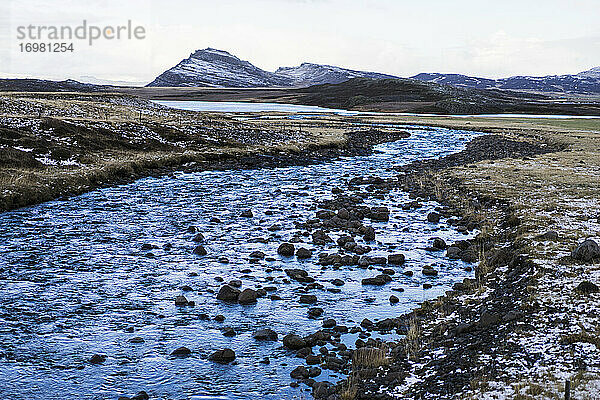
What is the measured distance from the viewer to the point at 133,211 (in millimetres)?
32250

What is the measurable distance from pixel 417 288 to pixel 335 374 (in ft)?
23.3

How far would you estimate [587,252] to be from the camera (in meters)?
19.1

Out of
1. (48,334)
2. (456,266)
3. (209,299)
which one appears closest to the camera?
(48,334)

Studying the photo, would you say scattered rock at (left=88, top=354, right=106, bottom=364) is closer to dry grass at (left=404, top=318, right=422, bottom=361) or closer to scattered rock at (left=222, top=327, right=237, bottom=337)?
scattered rock at (left=222, top=327, right=237, bottom=337)

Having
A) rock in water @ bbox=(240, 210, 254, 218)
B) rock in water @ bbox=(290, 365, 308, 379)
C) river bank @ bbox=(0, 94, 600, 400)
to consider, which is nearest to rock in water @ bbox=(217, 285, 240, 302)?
river bank @ bbox=(0, 94, 600, 400)

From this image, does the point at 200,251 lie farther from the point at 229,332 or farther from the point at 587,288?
the point at 587,288

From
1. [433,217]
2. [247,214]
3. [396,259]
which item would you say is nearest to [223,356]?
[396,259]

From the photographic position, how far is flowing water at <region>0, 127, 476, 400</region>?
43.8 ft

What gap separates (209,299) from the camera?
1855 centimetres

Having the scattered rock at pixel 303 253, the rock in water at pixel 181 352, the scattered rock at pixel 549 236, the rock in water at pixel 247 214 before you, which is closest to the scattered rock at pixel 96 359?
the rock in water at pixel 181 352

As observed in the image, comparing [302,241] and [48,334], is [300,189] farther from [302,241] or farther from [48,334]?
[48,334]

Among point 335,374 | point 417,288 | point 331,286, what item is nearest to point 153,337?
point 335,374

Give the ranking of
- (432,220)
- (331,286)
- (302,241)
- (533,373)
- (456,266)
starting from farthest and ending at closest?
(432,220) < (302,241) < (456,266) < (331,286) < (533,373)

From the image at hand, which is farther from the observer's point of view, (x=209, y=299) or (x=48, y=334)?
(x=209, y=299)
